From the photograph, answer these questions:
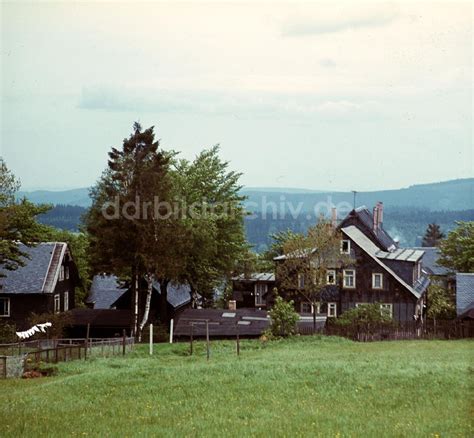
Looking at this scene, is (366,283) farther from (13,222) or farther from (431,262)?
(431,262)

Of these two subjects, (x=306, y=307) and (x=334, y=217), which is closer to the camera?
(x=306, y=307)

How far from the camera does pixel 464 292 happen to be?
186ft

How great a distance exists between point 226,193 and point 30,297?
18.6 meters

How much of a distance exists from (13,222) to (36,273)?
24.1 feet

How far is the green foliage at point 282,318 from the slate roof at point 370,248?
11.8 meters

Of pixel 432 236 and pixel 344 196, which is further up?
pixel 344 196

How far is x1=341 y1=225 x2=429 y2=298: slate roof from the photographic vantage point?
5820cm

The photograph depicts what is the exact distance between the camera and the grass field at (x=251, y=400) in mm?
18750

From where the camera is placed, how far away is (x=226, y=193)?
64.3 metres

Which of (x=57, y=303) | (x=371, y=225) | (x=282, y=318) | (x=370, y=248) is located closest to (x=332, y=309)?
(x=370, y=248)

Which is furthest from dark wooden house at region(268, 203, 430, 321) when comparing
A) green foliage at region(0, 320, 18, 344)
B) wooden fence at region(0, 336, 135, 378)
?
green foliage at region(0, 320, 18, 344)

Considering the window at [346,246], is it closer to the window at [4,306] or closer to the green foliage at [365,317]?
the green foliage at [365,317]

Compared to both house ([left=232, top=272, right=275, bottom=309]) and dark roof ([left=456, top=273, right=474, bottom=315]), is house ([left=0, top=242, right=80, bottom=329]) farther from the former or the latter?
dark roof ([left=456, top=273, right=474, bottom=315])

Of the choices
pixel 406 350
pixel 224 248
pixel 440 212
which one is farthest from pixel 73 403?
pixel 440 212
